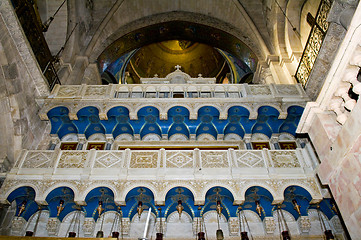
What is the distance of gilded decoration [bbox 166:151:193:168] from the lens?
8141mm

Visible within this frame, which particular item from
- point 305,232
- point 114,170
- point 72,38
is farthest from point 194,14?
point 305,232

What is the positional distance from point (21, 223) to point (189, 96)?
695 centimetres

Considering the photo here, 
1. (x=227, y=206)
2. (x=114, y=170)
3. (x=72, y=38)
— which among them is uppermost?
(x=72, y=38)

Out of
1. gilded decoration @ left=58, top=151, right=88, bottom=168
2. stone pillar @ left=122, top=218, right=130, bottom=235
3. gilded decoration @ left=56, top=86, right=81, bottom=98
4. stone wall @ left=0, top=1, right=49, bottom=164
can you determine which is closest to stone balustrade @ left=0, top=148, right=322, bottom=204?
gilded decoration @ left=58, top=151, right=88, bottom=168

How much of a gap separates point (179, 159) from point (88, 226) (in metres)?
3.32

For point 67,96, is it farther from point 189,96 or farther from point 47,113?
point 189,96

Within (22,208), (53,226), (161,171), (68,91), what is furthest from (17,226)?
(68,91)

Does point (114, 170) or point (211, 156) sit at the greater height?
point (211, 156)

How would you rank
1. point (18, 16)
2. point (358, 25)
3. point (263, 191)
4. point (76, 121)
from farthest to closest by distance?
1. point (76, 121)
2. point (18, 16)
3. point (263, 191)
4. point (358, 25)

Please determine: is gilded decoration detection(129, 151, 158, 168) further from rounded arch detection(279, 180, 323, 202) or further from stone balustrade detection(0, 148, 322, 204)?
rounded arch detection(279, 180, 323, 202)

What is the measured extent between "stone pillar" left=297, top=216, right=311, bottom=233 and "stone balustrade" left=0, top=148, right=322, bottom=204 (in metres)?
1.20

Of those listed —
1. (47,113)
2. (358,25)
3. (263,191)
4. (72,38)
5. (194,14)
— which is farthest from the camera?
(194,14)

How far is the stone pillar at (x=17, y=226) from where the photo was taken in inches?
309

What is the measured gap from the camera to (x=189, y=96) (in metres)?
11.0
